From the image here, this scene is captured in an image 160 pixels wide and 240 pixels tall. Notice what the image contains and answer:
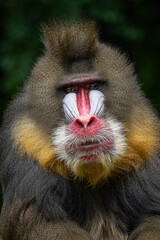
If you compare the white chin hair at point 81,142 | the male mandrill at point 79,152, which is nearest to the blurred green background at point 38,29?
the male mandrill at point 79,152

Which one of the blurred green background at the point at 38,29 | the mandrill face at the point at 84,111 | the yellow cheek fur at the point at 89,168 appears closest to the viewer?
the mandrill face at the point at 84,111

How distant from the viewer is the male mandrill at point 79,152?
4.79 m

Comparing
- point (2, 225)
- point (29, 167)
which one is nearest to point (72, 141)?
point (29, 167)

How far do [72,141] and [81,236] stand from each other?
32.4 inches

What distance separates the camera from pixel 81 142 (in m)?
4.64

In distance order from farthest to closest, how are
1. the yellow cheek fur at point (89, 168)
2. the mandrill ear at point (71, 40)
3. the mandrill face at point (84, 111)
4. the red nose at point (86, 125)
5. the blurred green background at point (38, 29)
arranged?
the blurred green background at point (38, 29) → the mandrill ear at point (71, 40) → the yellow cheek fur at point (89, 168) → the mandrill face at point (84, 111) → the red nose at point (86, 125)

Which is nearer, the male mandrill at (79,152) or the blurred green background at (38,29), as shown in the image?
the male mandrill at (79,152)

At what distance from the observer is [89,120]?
4566 mm

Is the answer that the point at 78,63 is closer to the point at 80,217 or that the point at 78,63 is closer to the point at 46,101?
the point at 46,101

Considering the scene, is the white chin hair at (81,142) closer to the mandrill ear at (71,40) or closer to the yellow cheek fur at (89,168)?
the yellow cheek fur at (89,168)

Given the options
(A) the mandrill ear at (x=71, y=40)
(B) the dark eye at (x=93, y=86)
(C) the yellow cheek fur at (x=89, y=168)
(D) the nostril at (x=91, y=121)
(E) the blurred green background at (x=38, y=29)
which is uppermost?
(E) the blurred green background at (x=38, y=29)

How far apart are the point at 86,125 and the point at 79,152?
0.25 metres

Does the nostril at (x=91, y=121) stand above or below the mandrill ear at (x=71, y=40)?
below

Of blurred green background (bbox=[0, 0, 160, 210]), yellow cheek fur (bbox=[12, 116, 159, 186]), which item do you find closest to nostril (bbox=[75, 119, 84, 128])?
yellow cheek fur (bbox=[12, 116, 159, 186])
